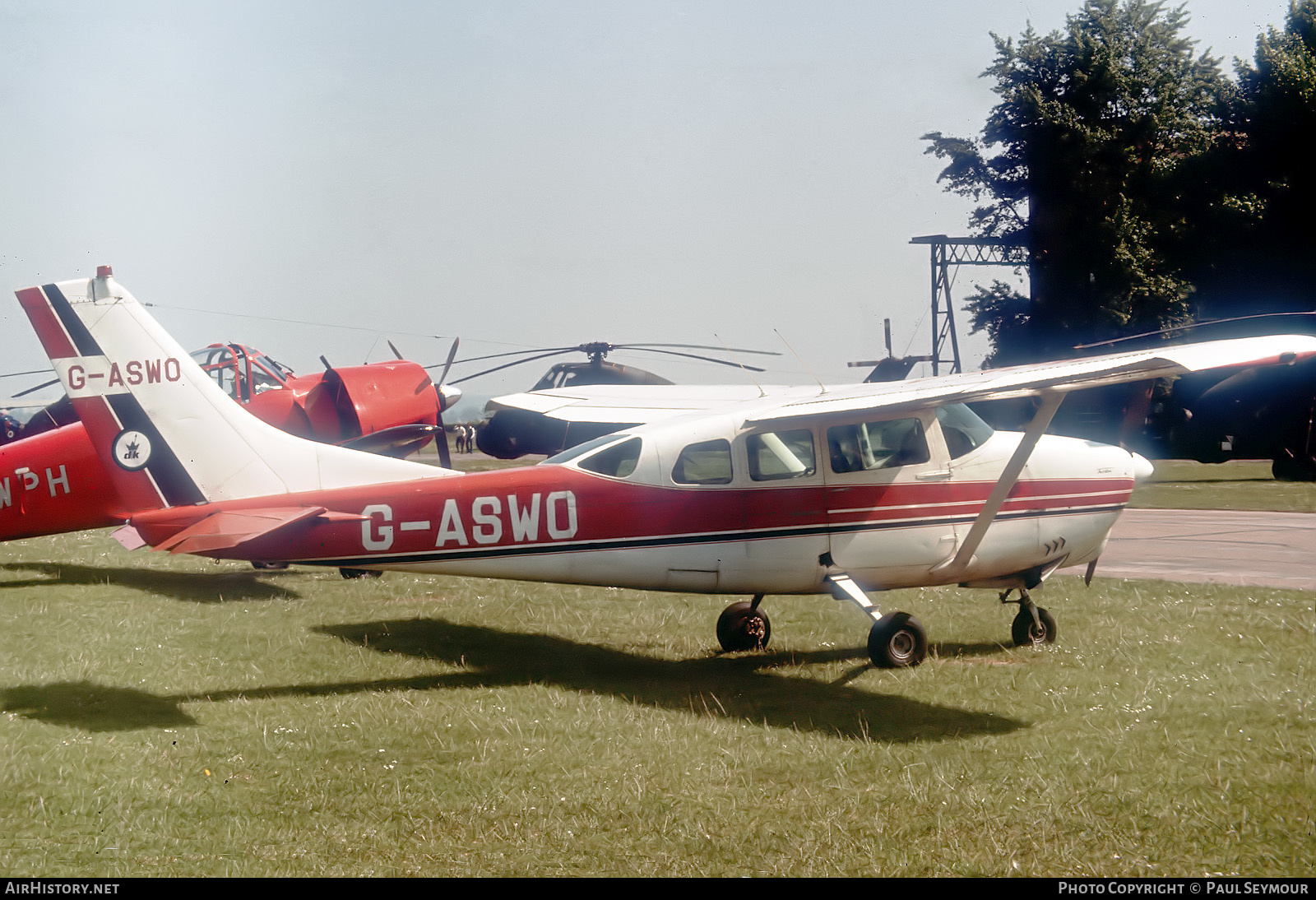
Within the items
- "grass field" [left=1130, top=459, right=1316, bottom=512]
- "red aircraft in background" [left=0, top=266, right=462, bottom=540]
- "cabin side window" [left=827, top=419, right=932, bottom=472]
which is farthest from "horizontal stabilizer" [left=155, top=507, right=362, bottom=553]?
"grass field" [left=1130, top=459, right=1316, bottom=512]

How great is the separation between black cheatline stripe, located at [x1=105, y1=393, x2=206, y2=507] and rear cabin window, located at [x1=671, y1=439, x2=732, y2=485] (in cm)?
415

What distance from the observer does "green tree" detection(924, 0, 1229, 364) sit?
41.2 metres

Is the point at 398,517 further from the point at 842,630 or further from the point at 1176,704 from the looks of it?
the point at 1176,704

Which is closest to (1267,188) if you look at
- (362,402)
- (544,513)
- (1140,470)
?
(1140,470)

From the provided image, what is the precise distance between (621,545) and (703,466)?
98cm

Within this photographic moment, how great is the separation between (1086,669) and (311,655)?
6860mm

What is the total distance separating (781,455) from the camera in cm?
932

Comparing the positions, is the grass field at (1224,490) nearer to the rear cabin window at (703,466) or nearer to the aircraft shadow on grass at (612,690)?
the aircraft shadow on grass at (612,690)

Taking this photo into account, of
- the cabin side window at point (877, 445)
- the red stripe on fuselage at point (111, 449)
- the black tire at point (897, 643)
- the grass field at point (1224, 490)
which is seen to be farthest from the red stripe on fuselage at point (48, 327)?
the grass field at point (1224, 490)

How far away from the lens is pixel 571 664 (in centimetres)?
977

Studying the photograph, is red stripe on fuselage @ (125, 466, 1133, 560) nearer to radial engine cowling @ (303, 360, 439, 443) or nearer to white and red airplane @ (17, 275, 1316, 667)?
white and red airplane @ (17, 275, 1316, 667)

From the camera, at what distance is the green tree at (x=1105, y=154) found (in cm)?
4122

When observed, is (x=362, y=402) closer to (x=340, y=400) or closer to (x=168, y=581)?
(x=340, y=400)

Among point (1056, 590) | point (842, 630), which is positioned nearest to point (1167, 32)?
point (1056, 590)
